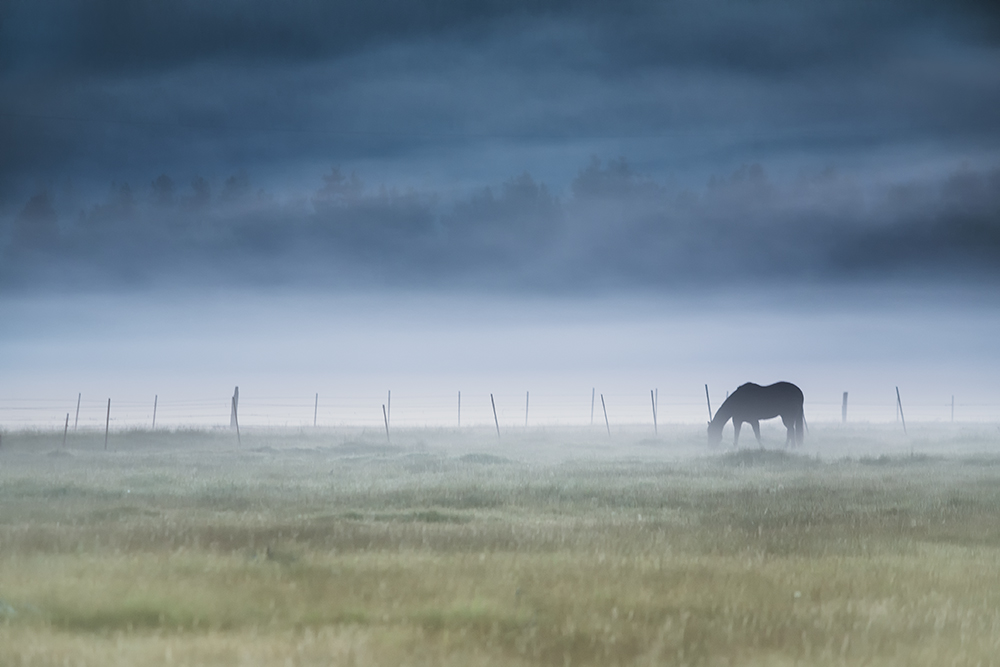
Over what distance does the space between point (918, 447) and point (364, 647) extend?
45.9 meters

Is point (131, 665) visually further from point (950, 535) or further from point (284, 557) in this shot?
point (950, 535)

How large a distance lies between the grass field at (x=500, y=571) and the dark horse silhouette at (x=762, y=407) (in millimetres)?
23819

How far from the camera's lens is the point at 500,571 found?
34.8 ft

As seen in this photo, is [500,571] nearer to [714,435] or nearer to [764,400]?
[714,435]

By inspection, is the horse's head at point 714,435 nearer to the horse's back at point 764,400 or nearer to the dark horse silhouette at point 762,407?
the dark horse silhouette at point 762,407

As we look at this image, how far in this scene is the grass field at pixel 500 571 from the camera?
7453 mm

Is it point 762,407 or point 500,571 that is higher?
point 762,407

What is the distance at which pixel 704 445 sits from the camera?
50000 millimetres

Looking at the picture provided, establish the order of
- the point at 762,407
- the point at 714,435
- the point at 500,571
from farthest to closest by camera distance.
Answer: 1. the point at 762,407
2. the point at 714,435
3. the point at 500,571

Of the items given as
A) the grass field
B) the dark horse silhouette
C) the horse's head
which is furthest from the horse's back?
the grass field

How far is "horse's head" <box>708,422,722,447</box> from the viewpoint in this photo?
46381 millimetres

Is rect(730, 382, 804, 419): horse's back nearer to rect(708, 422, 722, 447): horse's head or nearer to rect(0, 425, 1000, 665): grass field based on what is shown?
rect(708, 422, 722, 447): horse's head

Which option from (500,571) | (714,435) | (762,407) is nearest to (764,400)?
(762,407)

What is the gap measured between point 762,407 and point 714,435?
4067 millimetres
